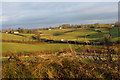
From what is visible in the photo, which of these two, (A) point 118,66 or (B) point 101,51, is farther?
(B) point 101,51

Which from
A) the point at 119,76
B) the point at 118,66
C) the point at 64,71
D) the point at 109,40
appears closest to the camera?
the point at 119,76

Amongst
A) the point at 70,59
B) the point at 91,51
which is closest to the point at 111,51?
the point at 91,51

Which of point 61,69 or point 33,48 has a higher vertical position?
point 61,69

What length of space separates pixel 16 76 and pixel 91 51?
50.4 inches

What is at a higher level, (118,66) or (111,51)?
(111,51)

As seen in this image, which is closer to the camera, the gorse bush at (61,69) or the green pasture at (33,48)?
the gorse bush at (61,69)

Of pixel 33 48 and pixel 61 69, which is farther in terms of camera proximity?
pixel 33 48

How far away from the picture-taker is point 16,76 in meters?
2.35

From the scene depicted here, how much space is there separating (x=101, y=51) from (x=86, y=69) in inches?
19.6

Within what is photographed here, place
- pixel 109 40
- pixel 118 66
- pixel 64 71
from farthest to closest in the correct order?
pixel 109 40 < pixel 64 71 < pixel 118 66

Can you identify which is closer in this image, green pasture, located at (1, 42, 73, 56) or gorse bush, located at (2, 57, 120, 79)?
gorse bush, located at (2, 57, 120, 79)

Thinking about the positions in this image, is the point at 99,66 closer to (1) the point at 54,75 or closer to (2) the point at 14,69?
(1) the point at 54,75

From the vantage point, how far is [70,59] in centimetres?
247

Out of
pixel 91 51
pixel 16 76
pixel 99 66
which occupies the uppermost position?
pixel 91 51
